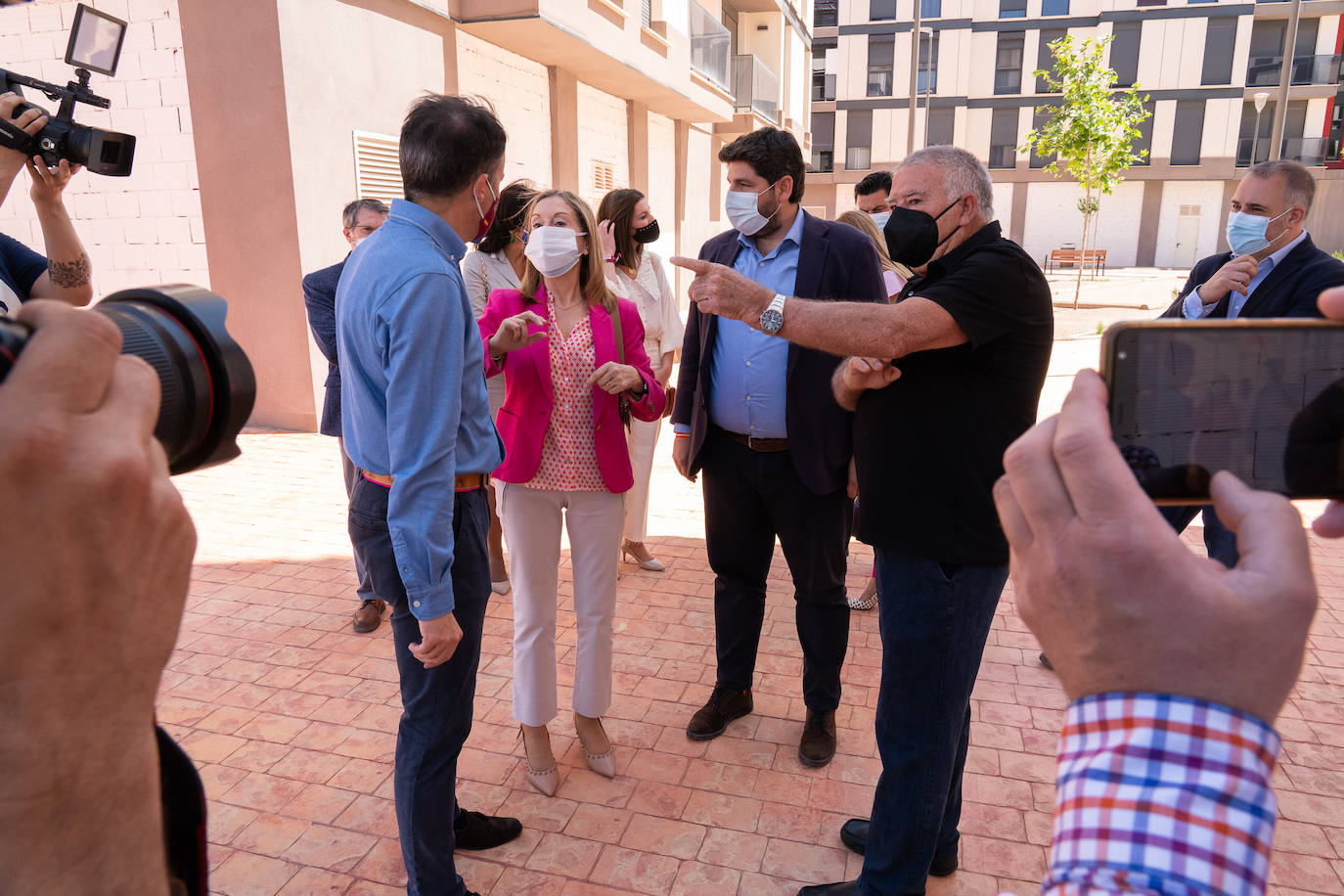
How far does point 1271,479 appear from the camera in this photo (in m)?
1.03

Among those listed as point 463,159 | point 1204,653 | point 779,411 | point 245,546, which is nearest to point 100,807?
point 1204,653

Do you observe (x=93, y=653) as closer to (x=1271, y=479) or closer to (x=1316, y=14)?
(x=1271, y=479)

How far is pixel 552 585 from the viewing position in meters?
3.21

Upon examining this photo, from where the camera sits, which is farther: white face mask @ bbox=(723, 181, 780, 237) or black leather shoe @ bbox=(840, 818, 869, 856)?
white face mask @ bbox=(723, 181, 780, 237)

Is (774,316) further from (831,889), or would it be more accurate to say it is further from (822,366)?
(831,889)

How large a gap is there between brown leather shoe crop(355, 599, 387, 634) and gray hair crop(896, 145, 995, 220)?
11.1 feet

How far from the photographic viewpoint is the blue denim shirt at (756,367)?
344 centimetres

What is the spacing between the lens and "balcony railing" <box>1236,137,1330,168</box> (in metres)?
39.5

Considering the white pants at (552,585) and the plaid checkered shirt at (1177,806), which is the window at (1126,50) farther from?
the plaid checkered shirt at (1177,806)

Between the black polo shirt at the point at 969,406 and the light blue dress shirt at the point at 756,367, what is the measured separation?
100 centimetres

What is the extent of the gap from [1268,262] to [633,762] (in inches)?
143

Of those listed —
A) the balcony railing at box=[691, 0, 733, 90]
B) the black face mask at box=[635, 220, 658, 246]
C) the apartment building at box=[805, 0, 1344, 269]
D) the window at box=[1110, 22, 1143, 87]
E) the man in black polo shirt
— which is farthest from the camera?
the window at box=[1110, 22, 1143, 87]

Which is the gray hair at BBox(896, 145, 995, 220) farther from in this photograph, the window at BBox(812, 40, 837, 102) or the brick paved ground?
the window at BBox(812, 40, 837, 102)

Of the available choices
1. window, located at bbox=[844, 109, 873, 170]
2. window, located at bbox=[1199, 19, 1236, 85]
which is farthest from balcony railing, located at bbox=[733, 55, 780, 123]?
window, located at bbox=[1199, 19, 1236, 85]
